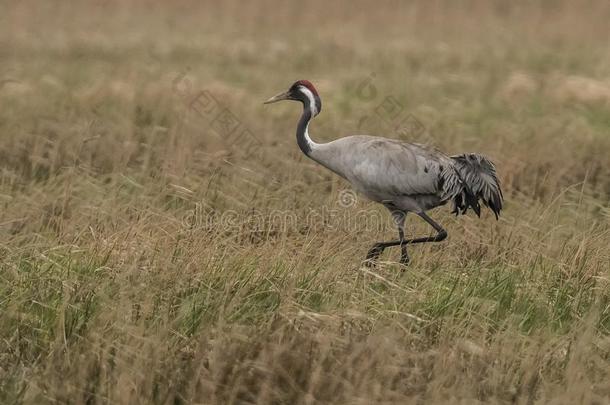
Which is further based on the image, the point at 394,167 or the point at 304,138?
the point at 304,138

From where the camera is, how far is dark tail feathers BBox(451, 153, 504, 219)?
6391 mm

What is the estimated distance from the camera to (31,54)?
51.3 feet

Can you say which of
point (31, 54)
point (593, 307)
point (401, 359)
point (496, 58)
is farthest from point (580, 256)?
point (31, 54)

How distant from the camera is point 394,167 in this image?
6.42 metres

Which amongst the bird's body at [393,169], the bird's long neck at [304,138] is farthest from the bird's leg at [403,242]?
the bird's long neck at [304,138]

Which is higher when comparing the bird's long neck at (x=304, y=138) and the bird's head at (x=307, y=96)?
the bird's head at (x=307, y=96)

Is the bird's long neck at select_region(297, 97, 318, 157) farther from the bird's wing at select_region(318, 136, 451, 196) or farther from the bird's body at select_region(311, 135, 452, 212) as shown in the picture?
the bird's wing at select_region(318, 136, 451, 196)

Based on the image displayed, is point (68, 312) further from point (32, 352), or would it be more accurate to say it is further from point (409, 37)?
point (409, 37)

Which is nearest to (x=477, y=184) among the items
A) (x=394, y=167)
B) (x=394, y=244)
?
(x=394, y=167)

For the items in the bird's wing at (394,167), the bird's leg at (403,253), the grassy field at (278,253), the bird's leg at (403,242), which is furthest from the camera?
the bird's wing at (394,167)

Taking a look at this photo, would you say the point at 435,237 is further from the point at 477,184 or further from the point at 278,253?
the point at 278,253

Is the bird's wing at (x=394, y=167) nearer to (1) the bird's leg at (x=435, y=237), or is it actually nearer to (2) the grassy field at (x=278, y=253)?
(1) the bird's leg at (x=435, y=237)

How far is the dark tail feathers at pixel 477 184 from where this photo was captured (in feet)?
21.0

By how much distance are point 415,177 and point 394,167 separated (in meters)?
0.15
